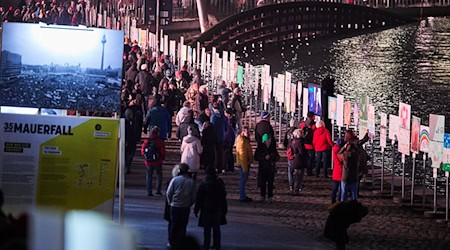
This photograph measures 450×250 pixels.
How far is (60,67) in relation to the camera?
10.9m

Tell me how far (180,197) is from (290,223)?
144 inches

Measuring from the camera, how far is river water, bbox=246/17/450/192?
48419 mm

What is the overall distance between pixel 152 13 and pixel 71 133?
44.1 meters

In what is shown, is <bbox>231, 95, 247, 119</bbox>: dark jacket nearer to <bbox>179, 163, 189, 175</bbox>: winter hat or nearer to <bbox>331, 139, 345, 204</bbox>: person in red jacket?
<bbox>331, 139, 345, 204</bbox>: person in red jacket

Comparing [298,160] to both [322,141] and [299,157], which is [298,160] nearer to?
[299,157]

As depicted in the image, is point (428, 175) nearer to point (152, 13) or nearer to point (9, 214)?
point (9, 214)

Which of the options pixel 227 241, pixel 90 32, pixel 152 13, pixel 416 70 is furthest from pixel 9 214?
pixel 416 70

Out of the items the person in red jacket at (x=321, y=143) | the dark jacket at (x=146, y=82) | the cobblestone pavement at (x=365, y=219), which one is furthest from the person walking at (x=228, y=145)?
the dark jacket at (x=146, y=82)

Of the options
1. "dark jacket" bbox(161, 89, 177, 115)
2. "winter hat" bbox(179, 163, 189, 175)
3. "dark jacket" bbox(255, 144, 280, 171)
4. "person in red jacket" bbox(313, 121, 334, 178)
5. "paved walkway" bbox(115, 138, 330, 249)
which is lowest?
"paved walkway" bbox(115, 138, 330, 249)

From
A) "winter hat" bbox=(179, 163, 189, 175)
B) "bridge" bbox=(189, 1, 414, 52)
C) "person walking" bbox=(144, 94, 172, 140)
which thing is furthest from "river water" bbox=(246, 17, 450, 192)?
"winter hat" bbox=(179, 163, 189, 175)

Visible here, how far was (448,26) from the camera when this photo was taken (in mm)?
91375

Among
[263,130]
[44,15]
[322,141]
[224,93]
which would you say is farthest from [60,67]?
[44,15]

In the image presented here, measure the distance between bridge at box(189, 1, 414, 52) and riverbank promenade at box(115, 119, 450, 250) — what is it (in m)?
43.2

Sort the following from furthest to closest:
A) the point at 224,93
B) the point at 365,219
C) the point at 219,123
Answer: the point at 224,93 → the point at 219,123 → the point at 365,219
